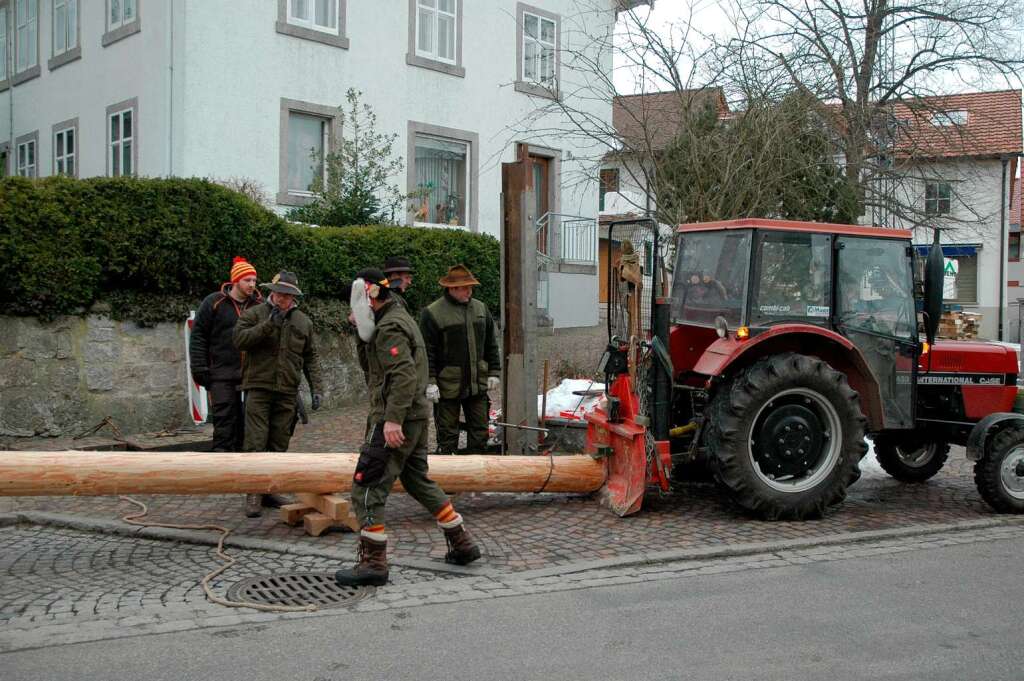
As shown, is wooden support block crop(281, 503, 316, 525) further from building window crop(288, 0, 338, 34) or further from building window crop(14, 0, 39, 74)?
building window crop(14, 0, 39, 74)

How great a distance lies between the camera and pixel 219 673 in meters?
4.41

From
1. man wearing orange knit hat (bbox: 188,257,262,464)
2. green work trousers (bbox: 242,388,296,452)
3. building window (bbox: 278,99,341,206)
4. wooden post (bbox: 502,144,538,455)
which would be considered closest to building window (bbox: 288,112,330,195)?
building window (bbox: 278,99,341,206)

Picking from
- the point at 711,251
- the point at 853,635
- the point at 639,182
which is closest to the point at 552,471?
the point at 711,251

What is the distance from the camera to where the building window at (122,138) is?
664 inches

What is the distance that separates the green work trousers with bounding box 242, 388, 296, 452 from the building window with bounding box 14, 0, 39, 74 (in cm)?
1578

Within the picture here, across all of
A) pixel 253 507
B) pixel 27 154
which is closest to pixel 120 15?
pixel 27 154

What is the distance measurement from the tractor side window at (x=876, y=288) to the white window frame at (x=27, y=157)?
56.7 ft

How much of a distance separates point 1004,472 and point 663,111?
7685mm

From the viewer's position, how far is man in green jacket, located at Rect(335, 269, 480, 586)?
19.1 ft

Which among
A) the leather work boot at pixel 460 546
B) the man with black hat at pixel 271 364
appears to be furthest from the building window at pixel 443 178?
the leather work boot at pixel 460 546

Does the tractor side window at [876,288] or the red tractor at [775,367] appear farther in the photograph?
the tractor side window at [876,288]

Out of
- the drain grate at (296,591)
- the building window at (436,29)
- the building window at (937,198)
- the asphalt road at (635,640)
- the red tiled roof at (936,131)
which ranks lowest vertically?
the asphalt road at (635,640)

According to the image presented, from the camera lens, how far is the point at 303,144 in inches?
698

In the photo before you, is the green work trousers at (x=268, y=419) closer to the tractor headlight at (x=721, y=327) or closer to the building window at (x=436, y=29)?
the tractor headlight at (x=721, y=327)
